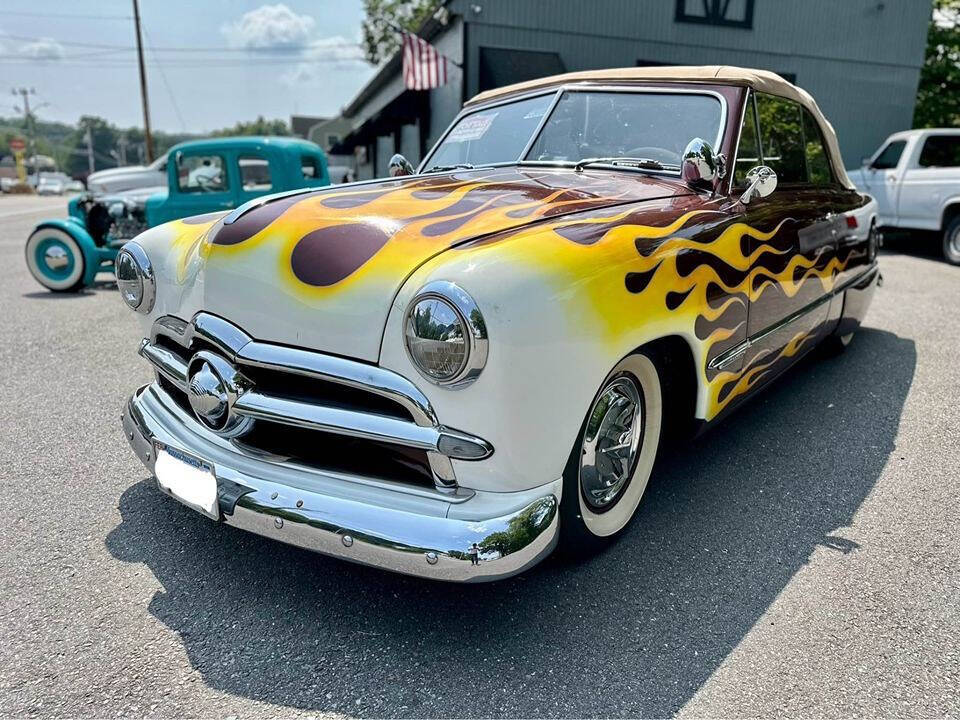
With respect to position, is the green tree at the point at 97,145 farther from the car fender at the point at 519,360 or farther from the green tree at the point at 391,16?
the car fender at the point at 519,360

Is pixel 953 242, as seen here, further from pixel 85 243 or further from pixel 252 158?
pixel 85 243

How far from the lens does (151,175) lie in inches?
561

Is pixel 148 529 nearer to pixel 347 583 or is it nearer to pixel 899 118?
pixel 347 583

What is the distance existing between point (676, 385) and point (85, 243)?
6.98 metres

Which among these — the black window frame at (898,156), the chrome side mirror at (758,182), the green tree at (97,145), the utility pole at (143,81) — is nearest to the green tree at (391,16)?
the utility pole at (143,81)

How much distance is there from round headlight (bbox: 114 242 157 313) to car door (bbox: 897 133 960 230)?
33.2 ft

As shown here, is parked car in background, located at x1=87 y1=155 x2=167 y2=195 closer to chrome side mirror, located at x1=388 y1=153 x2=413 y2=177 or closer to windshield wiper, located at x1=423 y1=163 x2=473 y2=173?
chrome side mirror, located at x1=388 y1=153 x2=413 y2=177

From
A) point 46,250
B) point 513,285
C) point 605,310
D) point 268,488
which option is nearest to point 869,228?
point 605,310

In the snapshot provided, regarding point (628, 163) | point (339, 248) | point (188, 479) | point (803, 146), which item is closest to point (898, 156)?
point (803, 146)

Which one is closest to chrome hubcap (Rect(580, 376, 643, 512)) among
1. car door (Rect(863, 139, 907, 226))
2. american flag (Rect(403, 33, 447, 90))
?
car door (Rect(863, 139, 907, 226))

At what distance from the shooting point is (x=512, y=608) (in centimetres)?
224

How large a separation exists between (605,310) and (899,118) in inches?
699

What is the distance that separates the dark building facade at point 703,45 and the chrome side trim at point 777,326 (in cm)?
1067

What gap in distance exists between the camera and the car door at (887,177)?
10.2 meters
